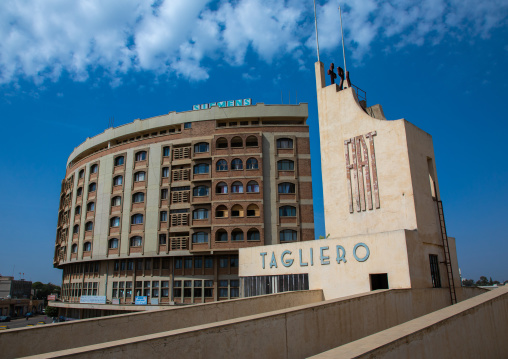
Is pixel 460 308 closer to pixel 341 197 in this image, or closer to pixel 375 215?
pixel 375 215

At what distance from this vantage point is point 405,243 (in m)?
18.7

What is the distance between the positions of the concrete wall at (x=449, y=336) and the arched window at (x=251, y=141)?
37.9 metres

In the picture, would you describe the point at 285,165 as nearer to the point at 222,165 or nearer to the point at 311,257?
the point at 222,165

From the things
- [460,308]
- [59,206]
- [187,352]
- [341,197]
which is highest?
[59,206]

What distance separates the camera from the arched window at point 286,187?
47.4 m

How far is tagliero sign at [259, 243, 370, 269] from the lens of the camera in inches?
807

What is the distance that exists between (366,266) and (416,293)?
8.92 ft

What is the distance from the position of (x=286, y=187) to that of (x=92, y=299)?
32.1 metres

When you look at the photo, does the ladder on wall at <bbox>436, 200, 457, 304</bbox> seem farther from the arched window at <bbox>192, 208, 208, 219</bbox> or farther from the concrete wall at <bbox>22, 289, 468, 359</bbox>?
the arched window at <bbox>192, 208, 208, 219</bbox>

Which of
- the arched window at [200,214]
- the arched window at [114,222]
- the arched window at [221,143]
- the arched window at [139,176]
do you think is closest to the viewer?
the arched window at [200,214]

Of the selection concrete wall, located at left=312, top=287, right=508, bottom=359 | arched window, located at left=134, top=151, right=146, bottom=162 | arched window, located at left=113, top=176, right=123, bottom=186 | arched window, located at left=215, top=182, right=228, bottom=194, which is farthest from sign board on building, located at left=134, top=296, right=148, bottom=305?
concrete wall, located at left=312, top=287, right=508, bottom=359

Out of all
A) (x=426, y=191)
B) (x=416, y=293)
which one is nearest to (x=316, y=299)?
(x=416, y=293)

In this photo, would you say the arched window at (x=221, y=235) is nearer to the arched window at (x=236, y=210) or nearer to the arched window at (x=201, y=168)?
the arched window at (x=236, y=210)

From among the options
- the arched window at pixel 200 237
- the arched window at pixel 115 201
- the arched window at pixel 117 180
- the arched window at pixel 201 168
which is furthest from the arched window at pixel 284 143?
the arched window at pixel 115 201
